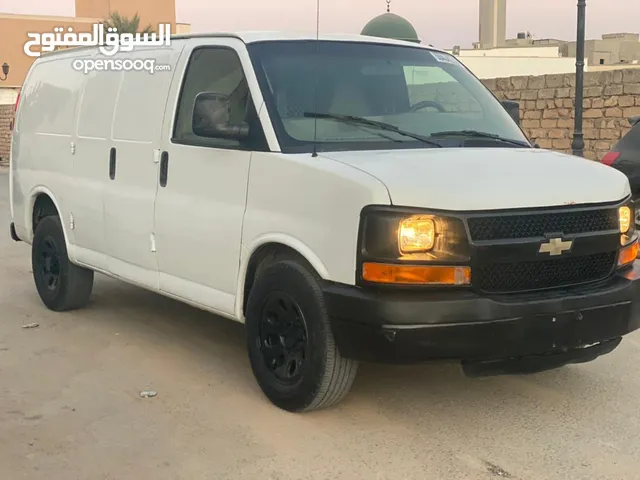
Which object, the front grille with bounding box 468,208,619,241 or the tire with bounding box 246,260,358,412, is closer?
the front grille with bounding box 468,208,619,241

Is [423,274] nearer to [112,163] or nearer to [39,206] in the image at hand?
[112,163]

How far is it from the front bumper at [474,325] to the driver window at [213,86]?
4.37 ft

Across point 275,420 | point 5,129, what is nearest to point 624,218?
point 275,420

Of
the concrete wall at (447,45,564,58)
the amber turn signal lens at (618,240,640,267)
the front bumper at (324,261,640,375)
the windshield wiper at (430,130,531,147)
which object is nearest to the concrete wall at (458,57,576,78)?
the concrete wall at (447,45,564,58)

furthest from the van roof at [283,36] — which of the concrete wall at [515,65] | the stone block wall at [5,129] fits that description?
the concrete wall at [515,65]

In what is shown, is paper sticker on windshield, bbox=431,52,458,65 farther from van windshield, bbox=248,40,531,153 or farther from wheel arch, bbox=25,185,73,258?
wheel arch, bbox=25,185,73,258

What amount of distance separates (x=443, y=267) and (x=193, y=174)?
6.11ft

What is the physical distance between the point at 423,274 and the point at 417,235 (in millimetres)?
179

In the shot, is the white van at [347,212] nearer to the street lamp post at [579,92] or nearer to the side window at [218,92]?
the side window at [218,92]

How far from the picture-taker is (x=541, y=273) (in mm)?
4020

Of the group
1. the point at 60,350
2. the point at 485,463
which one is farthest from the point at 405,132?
the point at 60,350

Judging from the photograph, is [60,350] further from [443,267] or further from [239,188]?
[443,267]

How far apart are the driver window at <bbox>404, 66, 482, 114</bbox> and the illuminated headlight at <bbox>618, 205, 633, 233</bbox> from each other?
1223 mm

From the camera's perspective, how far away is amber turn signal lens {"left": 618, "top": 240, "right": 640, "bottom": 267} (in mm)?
4406
